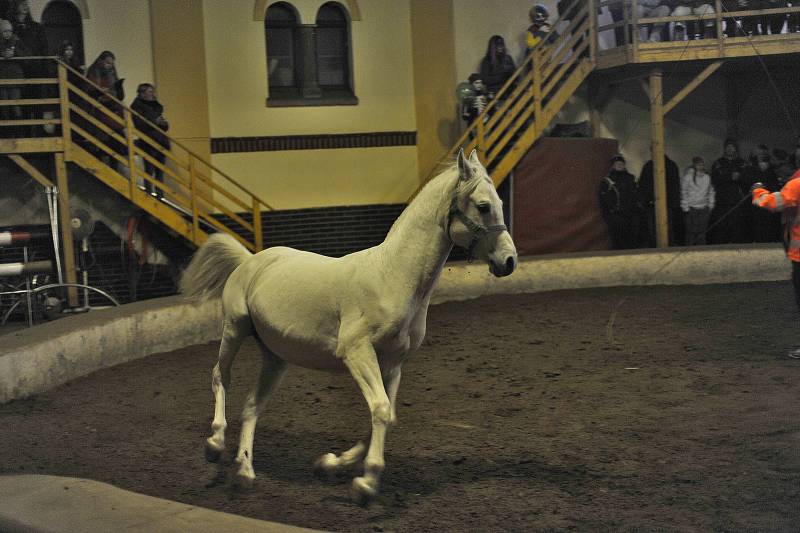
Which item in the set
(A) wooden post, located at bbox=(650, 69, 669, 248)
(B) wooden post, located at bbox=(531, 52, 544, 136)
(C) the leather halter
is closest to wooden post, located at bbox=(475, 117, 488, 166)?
(B) wooden post, located at bbox=(531, 52, 544, 136)

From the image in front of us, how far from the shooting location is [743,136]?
2125 cm

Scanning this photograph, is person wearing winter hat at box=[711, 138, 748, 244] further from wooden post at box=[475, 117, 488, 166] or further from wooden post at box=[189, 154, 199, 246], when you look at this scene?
wooden post at box=[189, 154, 199, 246]

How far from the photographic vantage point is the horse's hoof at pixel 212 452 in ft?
20.4

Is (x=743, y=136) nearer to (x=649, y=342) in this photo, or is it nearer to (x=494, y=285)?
(x=494, y=285)

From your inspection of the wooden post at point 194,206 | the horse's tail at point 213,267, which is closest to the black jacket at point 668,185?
the wooden post at point 194,206

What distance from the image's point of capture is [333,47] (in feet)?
63.7

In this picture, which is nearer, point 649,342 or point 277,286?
point 277,286

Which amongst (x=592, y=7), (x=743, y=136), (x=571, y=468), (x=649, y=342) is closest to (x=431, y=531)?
(x=571, y=468)

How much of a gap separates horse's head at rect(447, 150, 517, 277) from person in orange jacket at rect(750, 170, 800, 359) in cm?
420

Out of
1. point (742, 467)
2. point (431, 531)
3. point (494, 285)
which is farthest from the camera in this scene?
point (494, 285)

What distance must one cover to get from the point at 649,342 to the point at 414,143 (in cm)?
971

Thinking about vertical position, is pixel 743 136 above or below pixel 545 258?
above

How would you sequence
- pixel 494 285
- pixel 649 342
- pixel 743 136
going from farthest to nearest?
pixel 743 136
pixel 494 285
pixel 649 342

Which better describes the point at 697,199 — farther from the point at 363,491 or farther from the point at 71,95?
the point at 363,491
